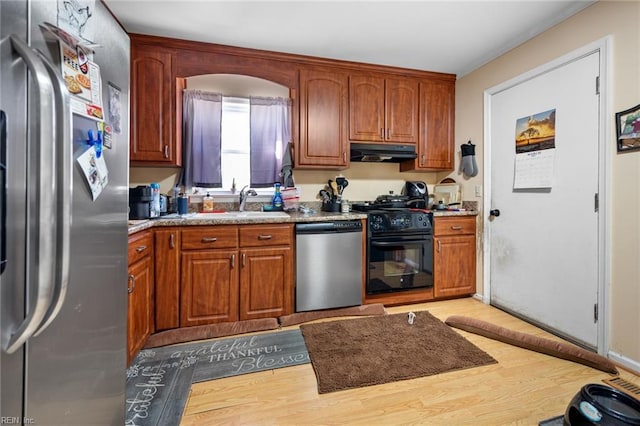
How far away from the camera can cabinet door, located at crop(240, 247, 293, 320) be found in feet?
7.44

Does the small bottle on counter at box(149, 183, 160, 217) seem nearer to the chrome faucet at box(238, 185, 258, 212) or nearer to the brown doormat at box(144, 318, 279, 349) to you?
the chrome faucet at box(238, 185, 258, 212)

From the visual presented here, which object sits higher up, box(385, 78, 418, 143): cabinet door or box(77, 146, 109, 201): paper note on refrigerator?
box(385, 78, 418, 143): cabinet door

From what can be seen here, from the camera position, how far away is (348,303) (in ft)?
8.32

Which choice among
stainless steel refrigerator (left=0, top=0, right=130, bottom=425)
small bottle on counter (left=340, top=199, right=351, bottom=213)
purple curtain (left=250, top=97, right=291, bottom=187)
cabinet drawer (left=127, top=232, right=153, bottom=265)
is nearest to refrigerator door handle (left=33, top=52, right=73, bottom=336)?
stainless steel refrigerator (left=0, top=0, right=130, bottom=425)

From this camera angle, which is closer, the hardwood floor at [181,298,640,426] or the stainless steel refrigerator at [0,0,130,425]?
the stainless steel refrigerator at [0,0,130,425]

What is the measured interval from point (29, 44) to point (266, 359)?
6.07 ft

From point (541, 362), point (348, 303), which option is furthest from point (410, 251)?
point (541, 362)

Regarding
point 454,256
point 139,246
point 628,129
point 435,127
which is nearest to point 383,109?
point 435,127

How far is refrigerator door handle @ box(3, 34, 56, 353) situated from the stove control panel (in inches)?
89.1

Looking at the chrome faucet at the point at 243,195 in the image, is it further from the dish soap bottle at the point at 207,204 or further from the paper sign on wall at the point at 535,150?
the paper sign on wall at the point at 535,150

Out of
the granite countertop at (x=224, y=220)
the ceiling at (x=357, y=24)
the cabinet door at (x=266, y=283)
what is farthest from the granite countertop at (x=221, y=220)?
the ceiling at (x=357, y=24)

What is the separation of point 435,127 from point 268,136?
1902mm

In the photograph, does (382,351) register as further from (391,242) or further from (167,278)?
(167,278)

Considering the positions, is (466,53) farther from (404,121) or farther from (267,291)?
(267,291)
